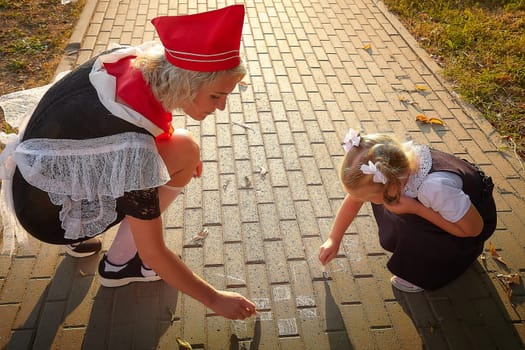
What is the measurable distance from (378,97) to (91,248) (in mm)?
2571

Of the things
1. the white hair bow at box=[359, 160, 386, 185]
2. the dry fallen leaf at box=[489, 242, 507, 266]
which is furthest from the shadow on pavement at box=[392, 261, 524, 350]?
the white hair bow at box=[359, 160, 386, 185]

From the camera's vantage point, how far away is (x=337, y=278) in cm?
231

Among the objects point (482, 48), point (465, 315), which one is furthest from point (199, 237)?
point (482, 48)

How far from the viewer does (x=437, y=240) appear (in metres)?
2.03

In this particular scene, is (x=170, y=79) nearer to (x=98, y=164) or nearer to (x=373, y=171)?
(x=98, y=164)

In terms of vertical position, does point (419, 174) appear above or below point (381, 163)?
below

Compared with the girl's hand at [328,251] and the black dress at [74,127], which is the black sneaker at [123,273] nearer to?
the black dress at [74,127]

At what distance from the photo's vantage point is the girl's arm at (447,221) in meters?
1.86

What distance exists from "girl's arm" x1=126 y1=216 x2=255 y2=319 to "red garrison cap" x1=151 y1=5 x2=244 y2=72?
0.61 m

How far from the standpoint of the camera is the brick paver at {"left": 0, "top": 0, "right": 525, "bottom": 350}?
2.05m

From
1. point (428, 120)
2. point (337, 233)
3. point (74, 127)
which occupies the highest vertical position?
point (74, 127)

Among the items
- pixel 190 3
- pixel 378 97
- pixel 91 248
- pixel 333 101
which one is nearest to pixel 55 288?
pixel 91 248

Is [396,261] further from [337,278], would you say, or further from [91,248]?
[91,248]

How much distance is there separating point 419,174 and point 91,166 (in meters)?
1.35
